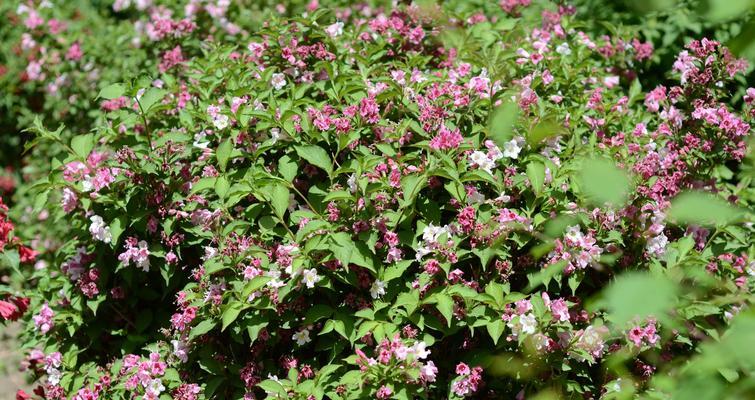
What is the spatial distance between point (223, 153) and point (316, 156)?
14.6 inches

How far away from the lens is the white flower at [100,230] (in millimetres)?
3018

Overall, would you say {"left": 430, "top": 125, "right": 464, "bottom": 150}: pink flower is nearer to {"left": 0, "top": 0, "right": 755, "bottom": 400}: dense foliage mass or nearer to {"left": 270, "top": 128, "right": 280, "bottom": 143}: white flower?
{"left": 0, "top": 0, "right": 755, "bottom": 400}: dense foliage mass

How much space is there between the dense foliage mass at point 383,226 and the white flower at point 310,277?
1 centimetres

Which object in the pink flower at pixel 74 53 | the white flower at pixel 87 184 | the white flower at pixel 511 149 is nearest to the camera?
the white flower at pixel 511 149

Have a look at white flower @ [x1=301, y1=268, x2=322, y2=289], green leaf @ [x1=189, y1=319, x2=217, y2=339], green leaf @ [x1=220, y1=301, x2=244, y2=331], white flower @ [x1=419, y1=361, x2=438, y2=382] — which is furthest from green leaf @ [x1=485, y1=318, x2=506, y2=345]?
green leaf @ [x1=189, y1=319, x2=217, y2=339]

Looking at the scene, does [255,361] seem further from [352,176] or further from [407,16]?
[407,16]

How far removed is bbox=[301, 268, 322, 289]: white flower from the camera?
260cm

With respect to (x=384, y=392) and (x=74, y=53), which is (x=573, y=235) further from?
(x=74, y=53)

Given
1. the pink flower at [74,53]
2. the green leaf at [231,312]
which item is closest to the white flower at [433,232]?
the green leaf at [231,312]

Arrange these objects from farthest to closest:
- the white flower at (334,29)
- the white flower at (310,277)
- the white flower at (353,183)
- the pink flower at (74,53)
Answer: the pink flower at (74,53) < the white flower at (334,29) < the white flower at (353,183) < the white flower at (310,277)

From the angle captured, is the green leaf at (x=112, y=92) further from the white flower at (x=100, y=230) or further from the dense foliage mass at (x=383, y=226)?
the white flower at (x=100, y=230)

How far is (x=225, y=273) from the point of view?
2.93 metres

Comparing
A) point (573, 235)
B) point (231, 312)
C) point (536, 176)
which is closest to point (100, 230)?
point (231, 312)

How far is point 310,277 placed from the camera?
2607 mm
